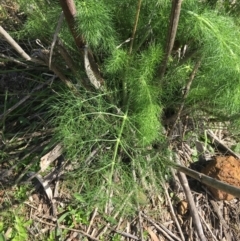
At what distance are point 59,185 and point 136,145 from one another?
1.24 feet

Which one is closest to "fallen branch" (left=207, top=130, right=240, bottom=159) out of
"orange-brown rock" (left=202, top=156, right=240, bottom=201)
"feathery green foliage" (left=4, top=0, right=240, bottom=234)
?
"orange-brown rock" (left=202, top=156, right=240, bottom=201)

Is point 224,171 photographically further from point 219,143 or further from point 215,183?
point 215,183

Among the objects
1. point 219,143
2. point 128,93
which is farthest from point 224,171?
point 128,93

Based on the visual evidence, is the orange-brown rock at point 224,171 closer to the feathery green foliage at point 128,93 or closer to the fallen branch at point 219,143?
the fallen branch at point 219,143

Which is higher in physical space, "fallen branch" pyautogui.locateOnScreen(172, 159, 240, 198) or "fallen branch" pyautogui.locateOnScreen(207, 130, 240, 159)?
"fallen branch" pyautogui.locateOnScreen(172, 159, 240, 198)

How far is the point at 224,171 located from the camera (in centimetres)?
157

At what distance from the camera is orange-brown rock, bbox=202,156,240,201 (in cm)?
157

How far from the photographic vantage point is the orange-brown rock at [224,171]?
5.14 ft

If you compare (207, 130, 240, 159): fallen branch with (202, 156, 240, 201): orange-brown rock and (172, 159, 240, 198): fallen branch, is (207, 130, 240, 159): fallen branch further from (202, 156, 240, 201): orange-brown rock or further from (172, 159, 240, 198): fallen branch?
(172, 159, 240, 198): fallen branch

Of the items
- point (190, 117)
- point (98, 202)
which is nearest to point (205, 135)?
point (190, 117)

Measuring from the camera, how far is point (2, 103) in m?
1.78

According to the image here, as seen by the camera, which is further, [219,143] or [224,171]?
[219,143]

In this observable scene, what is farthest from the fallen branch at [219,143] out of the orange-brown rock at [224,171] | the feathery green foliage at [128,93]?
the feathery green foliage at [128,93]

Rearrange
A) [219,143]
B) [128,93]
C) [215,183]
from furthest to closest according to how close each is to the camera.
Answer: [219,143] → [128,93] → [215,183]
